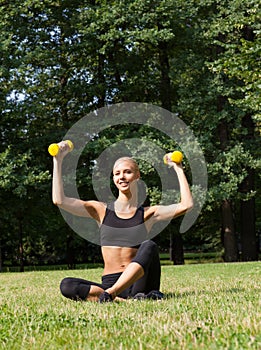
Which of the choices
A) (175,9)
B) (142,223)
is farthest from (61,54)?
(142,223)

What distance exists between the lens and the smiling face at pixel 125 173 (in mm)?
6004

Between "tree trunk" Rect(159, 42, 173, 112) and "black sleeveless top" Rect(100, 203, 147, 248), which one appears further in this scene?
"tree trunk" Rect(159, 42, 173, 112)

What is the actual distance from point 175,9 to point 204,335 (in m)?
22.2

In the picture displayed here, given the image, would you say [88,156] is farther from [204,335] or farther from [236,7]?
[204,335]

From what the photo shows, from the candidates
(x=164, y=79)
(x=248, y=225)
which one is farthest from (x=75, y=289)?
(x=164, y=79)

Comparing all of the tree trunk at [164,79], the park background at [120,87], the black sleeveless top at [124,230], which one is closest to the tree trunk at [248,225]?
the park background at [120,87]

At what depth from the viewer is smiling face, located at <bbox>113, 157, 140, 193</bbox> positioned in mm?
6004

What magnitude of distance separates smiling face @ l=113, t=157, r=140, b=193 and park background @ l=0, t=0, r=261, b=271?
15.3 meters

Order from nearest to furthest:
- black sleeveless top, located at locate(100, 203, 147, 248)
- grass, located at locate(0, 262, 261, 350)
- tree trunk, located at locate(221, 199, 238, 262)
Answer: grass, located at locate(0, 262, 261, 350) < black sleeveless top, located at locate(100, 203, 147, 248) < tree trunk, located at locate(221, 199, 238, 262)

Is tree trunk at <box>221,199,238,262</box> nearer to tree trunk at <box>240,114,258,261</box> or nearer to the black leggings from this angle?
tree trunk at <box>240,114,258,261</box>

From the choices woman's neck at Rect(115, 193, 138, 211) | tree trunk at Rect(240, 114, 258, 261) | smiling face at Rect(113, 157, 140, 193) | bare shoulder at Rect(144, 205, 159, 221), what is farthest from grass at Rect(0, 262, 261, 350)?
tree trunk at Rect(240, 114, 258, 261)

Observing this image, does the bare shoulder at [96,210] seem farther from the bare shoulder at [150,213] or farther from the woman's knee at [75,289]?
the woman's knee at [75,289]

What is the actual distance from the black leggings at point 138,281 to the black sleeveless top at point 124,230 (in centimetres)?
20

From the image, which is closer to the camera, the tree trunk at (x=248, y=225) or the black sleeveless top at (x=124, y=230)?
the black sleeveless top at (x=124, y=230)
